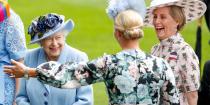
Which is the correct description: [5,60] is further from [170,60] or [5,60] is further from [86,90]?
[170,60]

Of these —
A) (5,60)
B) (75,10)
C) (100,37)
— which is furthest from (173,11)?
(75,10)

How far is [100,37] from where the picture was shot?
51.8 feet

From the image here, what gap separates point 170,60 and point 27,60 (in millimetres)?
1146

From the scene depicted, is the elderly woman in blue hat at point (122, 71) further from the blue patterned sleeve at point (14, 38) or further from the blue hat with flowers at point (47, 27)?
the blue patterned sleeve at point (14, 38)

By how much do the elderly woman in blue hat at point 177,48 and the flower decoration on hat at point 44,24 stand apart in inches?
31.1

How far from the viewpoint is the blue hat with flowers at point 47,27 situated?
701 cm

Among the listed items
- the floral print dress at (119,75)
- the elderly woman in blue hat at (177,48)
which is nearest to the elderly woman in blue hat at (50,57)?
the elderly woman in blue hat at (177,48)

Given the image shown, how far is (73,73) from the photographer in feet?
20.2

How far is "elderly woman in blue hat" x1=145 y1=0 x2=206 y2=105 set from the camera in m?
7.05

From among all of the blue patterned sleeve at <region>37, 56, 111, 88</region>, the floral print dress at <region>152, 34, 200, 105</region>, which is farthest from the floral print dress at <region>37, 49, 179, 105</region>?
the floral print dress at <region>152, 34, 200, 105</region>

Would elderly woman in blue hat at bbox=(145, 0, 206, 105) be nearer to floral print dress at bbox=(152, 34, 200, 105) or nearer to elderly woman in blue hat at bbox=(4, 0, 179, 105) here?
floral print dress at bbox=(152, 34, 200, 105)

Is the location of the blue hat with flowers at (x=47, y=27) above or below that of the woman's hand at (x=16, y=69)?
above

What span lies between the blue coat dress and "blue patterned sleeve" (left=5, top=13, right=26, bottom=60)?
13 cm

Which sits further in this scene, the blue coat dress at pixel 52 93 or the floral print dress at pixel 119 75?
the blue coat dress at pixel 52 93
